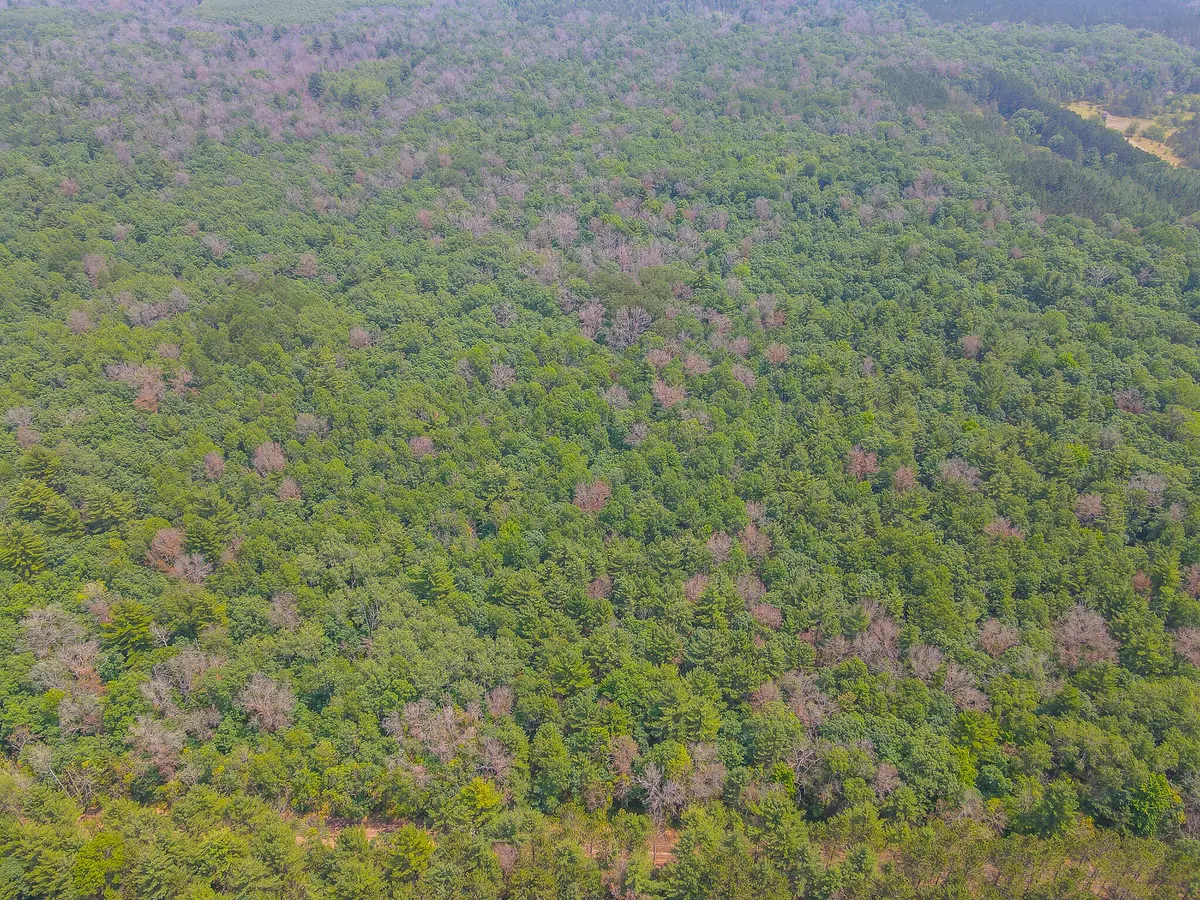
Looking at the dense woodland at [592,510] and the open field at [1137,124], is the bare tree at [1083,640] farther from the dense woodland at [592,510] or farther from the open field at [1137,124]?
the open field at [1137,124]

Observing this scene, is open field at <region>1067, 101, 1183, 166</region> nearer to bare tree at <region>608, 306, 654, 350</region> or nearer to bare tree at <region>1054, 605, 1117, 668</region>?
bare tree at <region>608, 306, 654, 350</region>

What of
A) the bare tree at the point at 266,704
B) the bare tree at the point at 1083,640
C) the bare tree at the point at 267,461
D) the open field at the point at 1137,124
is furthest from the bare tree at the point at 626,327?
the open field at the point at 1137,124

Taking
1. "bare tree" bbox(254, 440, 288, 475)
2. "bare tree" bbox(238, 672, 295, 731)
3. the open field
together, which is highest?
the open field

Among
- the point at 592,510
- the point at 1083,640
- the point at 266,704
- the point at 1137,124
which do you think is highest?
the point at 1137,124

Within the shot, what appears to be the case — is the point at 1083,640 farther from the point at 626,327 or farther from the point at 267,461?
the point at 267,461

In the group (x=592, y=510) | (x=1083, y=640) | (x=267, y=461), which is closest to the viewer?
(x=1083, y=640)

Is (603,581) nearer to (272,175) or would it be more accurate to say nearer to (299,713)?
(299,713)

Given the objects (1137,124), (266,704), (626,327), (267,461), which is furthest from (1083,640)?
(1137,124)

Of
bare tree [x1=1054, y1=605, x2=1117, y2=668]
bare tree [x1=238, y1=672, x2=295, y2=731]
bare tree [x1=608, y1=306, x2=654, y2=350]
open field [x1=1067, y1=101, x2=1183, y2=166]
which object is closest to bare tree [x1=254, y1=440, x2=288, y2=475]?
bare tree [x1=238, y1=672, x2=295, y2=731]

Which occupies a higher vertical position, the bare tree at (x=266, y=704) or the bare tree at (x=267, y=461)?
the bare tree at (x=267, y=461)
